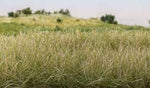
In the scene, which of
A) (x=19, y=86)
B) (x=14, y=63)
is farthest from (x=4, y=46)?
(x=19, y=86)

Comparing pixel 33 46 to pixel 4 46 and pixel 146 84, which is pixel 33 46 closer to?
pixel 4 46

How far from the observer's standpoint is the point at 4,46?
546cm

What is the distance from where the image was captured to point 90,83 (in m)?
4.20

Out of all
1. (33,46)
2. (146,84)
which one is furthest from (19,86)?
(146,84)

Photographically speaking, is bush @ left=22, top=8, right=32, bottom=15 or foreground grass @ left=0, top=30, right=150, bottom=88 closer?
foreground grass @ left=0, top=30, right=150, bottom=88

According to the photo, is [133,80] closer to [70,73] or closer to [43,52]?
[70,73]

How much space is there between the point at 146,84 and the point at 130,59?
0.43 meters

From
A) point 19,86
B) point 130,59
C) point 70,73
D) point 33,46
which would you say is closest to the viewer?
point 19,86

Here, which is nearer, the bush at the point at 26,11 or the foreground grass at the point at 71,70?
the foreground grass at the point at 71,70

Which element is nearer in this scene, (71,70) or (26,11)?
(71,70)

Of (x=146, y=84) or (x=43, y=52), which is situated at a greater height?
(x=43, y=52)

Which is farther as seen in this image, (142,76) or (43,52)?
(43,52)

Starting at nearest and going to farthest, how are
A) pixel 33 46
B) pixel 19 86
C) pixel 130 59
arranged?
pixel 19 86 < pixel 130 59 < pixel 33 46

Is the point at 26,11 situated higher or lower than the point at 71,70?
lower
